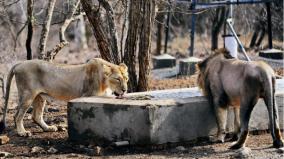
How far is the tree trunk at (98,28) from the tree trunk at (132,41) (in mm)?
250

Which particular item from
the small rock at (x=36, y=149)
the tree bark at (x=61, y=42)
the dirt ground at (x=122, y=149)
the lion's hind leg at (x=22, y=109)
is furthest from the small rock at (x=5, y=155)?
the tree bark at (x=61, y=42)

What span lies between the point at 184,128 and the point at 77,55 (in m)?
20.4

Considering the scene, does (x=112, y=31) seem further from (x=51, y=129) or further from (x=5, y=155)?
(x=5, y=155)

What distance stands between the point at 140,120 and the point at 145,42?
114 inches

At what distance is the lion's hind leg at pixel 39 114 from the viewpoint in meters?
9.59

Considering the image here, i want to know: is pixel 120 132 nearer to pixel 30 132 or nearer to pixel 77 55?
pixel 30 132

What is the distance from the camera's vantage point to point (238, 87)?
8086 millimetres

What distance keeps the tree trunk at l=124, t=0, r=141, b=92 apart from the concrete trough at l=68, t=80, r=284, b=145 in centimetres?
220

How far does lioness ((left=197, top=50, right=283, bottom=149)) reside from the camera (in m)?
7.85

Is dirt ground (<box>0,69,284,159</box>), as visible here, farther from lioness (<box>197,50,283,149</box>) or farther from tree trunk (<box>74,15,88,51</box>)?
tree trunk (<box>74,15,88,51</box>)

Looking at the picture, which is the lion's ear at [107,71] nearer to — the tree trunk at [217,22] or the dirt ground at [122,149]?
the dirt ground at [122,149]

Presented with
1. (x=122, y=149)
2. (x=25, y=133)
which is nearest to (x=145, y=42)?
(x=25, y=133)

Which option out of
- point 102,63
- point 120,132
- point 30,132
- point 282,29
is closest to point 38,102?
point 30,132

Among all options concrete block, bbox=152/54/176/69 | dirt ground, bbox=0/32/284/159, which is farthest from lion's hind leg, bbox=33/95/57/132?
concrete block, bbox=152/54/176/69
